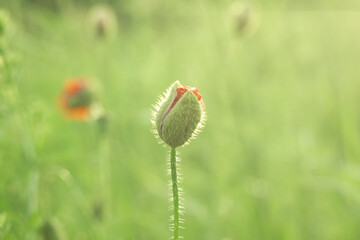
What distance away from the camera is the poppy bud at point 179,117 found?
0.91 meters

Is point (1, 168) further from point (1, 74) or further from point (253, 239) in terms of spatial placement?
point (253, 239)

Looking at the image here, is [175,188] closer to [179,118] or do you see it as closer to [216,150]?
[179,118]

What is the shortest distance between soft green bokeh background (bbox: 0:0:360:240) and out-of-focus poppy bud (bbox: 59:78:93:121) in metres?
0.07

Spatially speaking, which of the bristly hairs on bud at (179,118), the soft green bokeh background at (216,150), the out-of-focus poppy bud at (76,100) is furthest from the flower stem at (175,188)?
the out-of-focus poppy bud at (76,100)

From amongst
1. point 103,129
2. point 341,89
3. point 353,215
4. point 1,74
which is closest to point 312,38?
point 341,89

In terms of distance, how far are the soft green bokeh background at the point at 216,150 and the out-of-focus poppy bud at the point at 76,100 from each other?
0.07 metres

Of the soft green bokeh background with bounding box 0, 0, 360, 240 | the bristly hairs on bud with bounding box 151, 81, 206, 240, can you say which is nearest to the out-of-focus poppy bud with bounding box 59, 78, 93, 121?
the soft green bokeh background with bounding box 0, 0, 360, 240

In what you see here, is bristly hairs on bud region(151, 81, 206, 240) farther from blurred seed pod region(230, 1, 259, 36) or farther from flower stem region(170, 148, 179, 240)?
blurred seed pod region(230, 1, 259, 36)

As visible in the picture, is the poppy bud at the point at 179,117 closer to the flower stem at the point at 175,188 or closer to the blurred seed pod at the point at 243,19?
the flower stem at the point at 175,188

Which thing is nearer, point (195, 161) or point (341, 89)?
point (341, 89)

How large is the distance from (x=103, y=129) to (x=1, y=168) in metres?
0.48

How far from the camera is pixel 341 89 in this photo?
3.07m

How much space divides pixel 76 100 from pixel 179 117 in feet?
5.23

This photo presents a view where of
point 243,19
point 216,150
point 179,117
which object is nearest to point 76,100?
point 216,150
